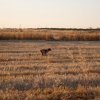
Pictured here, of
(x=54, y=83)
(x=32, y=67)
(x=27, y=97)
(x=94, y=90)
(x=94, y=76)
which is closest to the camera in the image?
(x=27, y=97)

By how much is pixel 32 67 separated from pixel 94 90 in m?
4.66

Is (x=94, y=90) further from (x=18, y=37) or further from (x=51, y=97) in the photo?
(x=18, y=37)

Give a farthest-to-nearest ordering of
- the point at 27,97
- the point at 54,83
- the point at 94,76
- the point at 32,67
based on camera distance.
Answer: the point at 32,67 → the point at 94,76 → the point at 54,83 → the point at 27,97

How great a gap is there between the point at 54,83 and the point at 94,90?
4.44 feet

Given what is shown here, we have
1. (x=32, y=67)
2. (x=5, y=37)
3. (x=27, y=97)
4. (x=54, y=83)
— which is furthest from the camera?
(x=5, y=37)

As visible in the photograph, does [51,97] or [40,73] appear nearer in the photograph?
[51,97]

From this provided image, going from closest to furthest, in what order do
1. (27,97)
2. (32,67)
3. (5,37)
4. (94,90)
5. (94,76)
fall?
(27,97)
(94,90)
(94,76)
(32,67)
(5,37)

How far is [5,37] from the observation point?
115ft

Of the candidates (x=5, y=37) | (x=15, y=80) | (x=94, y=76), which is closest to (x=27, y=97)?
(x=15, y=80)

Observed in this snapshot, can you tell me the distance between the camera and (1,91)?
341 inches

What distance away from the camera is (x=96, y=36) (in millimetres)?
36781

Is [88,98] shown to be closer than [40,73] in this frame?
Yes

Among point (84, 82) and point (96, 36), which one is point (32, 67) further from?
point (96, 36)

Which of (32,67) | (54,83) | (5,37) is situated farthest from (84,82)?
(5,37)
